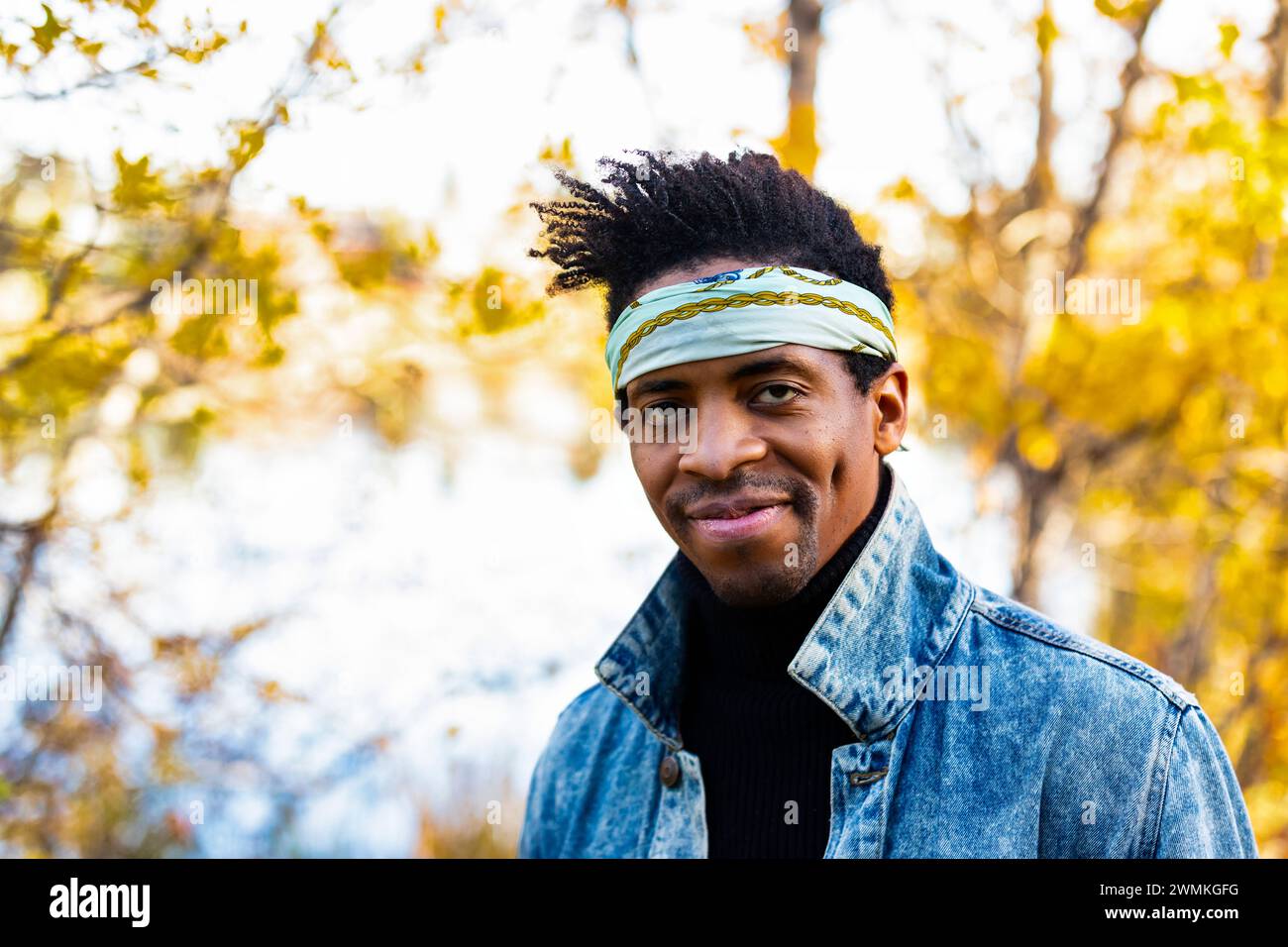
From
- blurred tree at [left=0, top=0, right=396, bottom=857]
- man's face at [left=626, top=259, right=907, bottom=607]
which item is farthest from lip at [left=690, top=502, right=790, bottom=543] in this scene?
blurred tree at [left=0, top=0, right=396, bottom=857]

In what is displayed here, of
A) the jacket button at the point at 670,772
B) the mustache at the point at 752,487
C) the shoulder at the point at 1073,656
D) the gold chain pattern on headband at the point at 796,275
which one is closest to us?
the shoulder at the point at 1073,656

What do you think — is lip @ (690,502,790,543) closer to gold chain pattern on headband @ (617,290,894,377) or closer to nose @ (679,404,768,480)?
nose @ (679,404,768,480)

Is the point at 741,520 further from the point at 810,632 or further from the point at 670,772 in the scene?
the point at 670,772

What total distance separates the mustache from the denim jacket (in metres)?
0.15

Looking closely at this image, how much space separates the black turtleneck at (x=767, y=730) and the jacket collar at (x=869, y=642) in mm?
43

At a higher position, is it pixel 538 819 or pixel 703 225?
pixel 703 225

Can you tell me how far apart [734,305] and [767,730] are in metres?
0.76

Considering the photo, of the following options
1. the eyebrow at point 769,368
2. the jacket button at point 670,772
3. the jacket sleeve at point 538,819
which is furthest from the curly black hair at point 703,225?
the jacket sleeve at point 538,819

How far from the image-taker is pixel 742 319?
216 centimetres

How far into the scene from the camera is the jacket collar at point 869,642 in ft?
6.98

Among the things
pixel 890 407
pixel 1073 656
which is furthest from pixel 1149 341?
pixel 1073 656

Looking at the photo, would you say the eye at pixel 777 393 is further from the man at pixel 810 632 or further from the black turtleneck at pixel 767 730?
the black turtleneck at pixel 767 730

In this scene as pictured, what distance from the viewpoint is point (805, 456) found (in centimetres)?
213

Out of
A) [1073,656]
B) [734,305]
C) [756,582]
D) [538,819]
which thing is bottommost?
[538,819]
